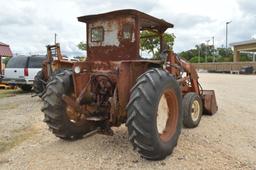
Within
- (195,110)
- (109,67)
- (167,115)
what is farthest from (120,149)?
(195,110)

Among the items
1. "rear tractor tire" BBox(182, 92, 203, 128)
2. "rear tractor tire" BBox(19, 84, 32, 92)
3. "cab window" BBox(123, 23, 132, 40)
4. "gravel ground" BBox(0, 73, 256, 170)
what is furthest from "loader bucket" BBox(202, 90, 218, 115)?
"rear tractor tire" BBox(19, 84, 32, 92)

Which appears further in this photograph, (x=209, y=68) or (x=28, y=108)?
(x=209, y=68)

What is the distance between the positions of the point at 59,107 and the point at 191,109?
9.79ft

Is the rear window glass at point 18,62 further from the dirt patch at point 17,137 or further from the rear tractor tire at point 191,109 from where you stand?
the rear tractor tire at point 191,109

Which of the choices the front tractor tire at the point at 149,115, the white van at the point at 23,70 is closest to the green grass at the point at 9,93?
the white van at the point at 23,70

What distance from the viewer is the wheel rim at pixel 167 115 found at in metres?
5.55

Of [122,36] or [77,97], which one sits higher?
[122,36]

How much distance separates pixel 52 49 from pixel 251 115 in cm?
757

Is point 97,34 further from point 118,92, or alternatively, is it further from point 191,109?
point 191,109

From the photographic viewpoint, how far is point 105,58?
20.7 ft

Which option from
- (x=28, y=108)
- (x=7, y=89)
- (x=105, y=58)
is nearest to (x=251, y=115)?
(x=105, y=58)

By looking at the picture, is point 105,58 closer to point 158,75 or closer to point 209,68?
point 158,75

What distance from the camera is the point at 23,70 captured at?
16.8 meters

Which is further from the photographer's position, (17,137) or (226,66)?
(226,66)
